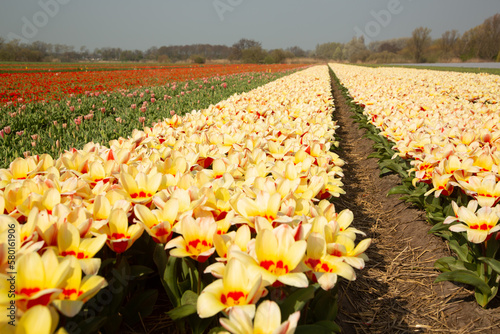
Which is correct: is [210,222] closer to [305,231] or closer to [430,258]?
[305,231]

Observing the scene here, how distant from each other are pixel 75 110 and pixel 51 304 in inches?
299

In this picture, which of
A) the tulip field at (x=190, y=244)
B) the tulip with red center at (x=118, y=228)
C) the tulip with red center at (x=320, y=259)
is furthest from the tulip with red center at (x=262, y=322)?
the tulip with red center at (x=118, y=228)

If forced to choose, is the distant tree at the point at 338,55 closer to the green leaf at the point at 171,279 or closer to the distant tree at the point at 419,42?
the distant tree at the point at 419,42

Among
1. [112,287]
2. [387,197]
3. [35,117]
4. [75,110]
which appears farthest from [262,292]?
[75,110]

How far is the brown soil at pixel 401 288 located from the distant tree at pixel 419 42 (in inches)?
2853

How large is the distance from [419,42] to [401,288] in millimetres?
76804

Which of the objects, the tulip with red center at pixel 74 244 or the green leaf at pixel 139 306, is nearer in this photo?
the tulip with red center at pixel 74 244

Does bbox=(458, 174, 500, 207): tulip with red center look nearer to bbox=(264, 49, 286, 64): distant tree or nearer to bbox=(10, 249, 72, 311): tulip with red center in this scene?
bbox=(10, 249, 72, 311): tulip with red center

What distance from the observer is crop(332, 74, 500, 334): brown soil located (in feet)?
6.77

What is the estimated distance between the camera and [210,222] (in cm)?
114

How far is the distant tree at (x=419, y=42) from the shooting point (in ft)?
214

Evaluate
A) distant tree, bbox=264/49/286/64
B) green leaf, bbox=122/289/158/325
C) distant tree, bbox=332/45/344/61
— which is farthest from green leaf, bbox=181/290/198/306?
distant tree, bbox=332/45/344/61

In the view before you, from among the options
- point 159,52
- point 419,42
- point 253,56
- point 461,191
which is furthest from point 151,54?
point 461,191

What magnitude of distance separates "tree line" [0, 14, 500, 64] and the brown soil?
141 feet
